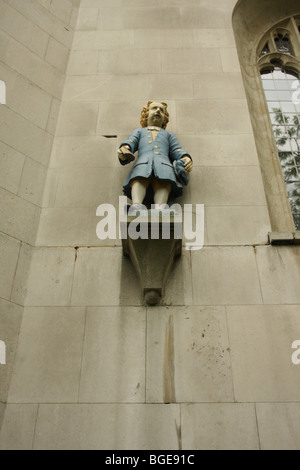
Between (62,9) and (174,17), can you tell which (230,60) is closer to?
(174,17)

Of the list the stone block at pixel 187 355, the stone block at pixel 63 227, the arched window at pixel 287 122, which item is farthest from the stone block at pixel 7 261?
the arched window at pixel 287 122

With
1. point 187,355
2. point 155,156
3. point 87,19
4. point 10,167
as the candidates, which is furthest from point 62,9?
point 187,355

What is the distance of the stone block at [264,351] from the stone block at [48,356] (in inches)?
72.9

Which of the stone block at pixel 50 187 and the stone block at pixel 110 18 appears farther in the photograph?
the stone block at pixel 110 18

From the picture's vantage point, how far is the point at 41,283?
5.31 meters

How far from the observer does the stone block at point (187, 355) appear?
4496mm

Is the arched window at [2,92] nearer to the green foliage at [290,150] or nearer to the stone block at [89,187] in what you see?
the stone block at [89,187]

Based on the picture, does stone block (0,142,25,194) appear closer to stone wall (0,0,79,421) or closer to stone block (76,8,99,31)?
stone wall (0,0,79,421)

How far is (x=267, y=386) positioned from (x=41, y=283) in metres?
3.04

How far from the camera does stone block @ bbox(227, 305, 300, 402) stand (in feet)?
14.8

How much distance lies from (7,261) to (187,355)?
2609 millimetres

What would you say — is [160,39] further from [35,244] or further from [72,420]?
[72,420]

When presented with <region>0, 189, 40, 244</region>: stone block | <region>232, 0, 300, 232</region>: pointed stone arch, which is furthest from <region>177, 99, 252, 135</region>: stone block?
<region>0, 189, 40, 244</region>: stone block

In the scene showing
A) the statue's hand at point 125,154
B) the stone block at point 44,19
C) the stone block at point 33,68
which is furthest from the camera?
the stone block at point 44,19
